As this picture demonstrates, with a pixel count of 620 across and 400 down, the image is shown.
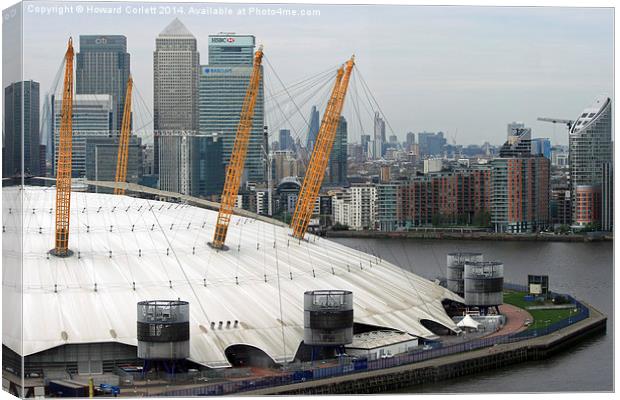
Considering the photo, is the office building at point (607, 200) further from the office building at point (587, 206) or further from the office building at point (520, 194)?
the office building at point (520, 194)

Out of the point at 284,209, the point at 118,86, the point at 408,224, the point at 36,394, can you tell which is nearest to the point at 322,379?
the point at 36,394

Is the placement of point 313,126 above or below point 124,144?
above

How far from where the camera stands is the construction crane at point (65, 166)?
64.3 feet

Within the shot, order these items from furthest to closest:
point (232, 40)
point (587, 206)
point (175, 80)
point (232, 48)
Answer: point (587, 206)
point (175, 80)
point (232, 48)
point (232, 40)

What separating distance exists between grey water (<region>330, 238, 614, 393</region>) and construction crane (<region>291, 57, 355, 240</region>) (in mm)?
4621

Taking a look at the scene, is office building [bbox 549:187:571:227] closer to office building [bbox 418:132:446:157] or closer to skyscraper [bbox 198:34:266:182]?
office building [bbox 418:132:446:157]

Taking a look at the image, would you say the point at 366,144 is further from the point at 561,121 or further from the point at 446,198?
the point at 446,198

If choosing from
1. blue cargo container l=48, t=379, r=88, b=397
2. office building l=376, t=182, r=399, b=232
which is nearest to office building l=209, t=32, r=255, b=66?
blue cargo container l=48, t=379, r=88, b=397

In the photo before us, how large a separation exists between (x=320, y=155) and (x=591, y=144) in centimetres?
690

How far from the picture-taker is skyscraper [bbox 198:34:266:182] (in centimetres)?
2124

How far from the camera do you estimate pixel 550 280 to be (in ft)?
110

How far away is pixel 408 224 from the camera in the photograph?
51.8m

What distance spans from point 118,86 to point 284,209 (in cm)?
864

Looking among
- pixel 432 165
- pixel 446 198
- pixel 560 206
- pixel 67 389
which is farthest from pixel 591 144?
pixel 446 198
